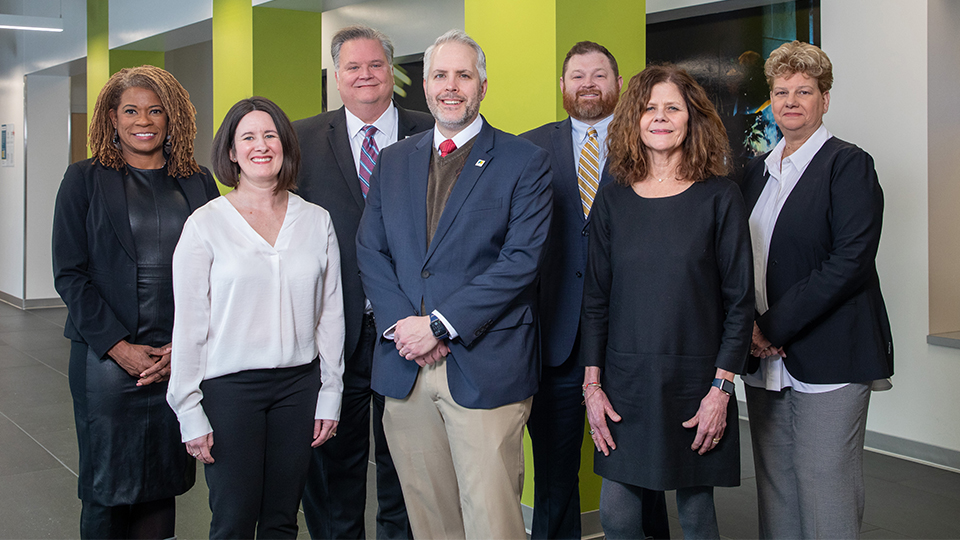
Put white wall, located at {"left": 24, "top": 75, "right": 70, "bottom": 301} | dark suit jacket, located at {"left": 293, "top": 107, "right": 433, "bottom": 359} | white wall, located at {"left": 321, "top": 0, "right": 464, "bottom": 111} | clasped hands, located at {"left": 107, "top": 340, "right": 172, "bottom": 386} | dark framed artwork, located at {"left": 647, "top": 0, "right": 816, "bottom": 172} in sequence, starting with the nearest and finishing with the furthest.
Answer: clasped hands, located at {"left": 107, "top": 340, "right": 172, "bottom": 386} → dark suit jacket, located at {"left": 293, "top": 107, "right": 433, "bottom": 359} → dark framed artwork, located at {"left": 647, "top": 0, "right": 816, "bottom": 172} → white wall, located at {"left": 321, "top": 0, "right": 464, "bottom": 111} → white wall, located at {"left": 24, "top": 75, "right": 70, "bottom": 301}

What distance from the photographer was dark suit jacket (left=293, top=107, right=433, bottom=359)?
112 inches

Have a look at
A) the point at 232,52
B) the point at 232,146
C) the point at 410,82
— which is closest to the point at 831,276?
the point at 232,146

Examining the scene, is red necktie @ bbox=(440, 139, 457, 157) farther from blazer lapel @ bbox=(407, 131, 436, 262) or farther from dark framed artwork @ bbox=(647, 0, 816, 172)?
dark framed artwork @ bbox=(647, 0, 816, 172)

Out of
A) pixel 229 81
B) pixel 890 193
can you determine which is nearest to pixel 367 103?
pixel 890 193

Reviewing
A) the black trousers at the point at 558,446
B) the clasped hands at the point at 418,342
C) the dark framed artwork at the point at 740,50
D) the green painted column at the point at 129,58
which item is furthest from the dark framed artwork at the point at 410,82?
the clasped hands at the point at 418,342

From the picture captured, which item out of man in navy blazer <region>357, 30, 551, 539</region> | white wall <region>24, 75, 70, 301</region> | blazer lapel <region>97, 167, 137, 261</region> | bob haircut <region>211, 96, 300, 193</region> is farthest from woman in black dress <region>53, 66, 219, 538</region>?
white wall <region>24, 75, 70, 301</region>

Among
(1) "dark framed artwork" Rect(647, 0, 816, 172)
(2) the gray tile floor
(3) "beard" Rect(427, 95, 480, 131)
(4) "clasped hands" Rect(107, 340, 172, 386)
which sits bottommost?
(2) the gray tile floor

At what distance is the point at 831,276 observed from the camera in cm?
250

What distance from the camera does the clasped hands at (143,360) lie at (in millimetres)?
2629

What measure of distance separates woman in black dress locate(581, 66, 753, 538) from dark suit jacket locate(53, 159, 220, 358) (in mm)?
1543

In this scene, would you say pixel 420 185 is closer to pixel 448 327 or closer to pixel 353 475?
pixel 448 327

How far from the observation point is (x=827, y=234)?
2598mm

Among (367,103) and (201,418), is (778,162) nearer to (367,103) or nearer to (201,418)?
(367,103)

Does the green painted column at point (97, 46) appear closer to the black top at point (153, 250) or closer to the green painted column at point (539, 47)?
the green painted column at point (539, 47)
